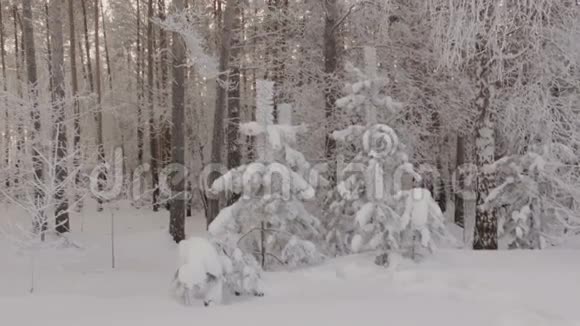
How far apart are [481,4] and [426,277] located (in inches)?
163

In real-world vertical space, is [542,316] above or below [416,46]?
below

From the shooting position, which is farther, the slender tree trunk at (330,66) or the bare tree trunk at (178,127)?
the bare tree trunk at (178,127)

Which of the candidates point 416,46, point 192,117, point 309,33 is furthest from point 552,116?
point 192,117

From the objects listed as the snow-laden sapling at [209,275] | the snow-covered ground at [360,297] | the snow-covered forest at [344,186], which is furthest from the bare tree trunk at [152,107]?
the snow-laden sapling at [209,275]

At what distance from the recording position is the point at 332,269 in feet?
21.9

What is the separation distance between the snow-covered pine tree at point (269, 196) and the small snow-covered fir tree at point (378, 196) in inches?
31.6

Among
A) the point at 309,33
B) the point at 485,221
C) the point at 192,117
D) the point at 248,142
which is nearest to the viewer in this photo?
the point at 485,221

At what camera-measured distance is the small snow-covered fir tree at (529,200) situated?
349 inches

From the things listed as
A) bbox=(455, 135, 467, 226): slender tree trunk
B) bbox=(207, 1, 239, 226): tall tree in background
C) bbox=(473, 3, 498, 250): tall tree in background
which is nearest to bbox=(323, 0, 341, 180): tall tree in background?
bbox=(207, 1, 239, 226): tall tree in background

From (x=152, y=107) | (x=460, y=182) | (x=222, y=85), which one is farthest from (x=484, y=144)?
(x=152, y=107)

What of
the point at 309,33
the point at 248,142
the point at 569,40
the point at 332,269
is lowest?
the point at 332,269

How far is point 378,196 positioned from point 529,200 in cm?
427

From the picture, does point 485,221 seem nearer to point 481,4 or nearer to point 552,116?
point 552,116

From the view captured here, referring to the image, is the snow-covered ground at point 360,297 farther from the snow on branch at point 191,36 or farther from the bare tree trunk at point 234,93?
the snow on branch at point 191,36
